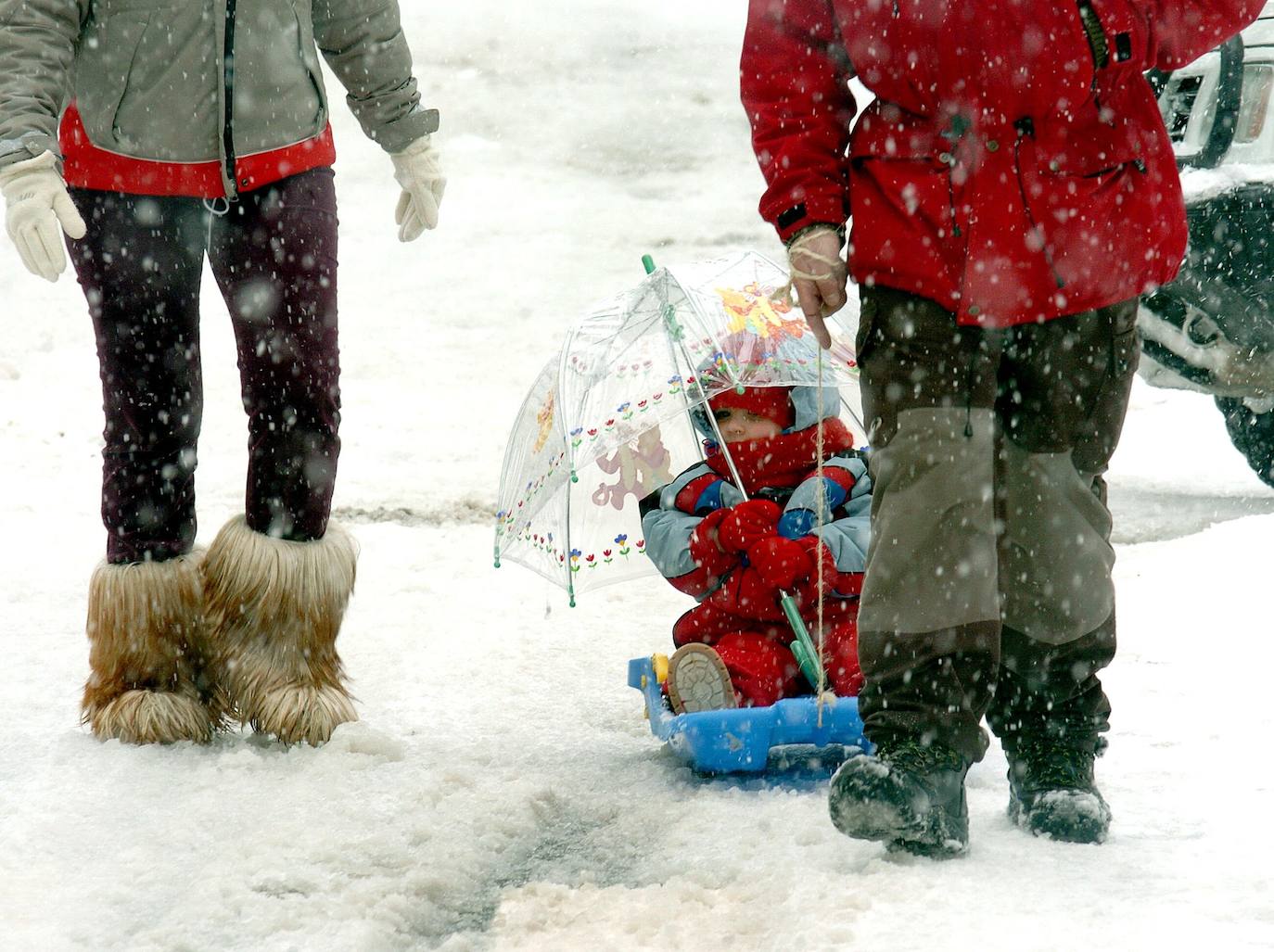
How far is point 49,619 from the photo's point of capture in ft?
15.3

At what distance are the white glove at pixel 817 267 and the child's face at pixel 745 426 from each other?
3.30 ft

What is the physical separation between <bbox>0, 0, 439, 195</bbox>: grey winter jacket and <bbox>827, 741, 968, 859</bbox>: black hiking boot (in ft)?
6.11

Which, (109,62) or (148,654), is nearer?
(109,62)

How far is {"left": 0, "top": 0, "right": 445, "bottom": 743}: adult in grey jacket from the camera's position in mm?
3230

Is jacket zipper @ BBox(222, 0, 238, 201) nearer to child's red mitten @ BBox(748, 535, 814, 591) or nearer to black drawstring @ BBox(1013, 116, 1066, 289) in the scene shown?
child's red mitten @ BBox(748, 535, 814, 591)

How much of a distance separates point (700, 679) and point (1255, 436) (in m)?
3.70

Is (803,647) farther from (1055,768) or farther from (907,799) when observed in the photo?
(907,799)

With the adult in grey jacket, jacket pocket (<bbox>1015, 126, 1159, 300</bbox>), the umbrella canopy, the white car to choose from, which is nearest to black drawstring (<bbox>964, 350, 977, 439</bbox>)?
jacket pocket (<bbox>1015, 126, 1159, 300</bbox>)

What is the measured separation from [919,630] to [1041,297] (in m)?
0.62

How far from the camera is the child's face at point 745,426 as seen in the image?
3803 mm

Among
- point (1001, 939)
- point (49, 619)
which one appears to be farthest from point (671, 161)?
point (1001, 939)

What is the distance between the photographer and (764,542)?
339cm

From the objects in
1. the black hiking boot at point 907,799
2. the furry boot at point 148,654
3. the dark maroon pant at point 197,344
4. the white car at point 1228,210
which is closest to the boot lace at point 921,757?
the black hiking boot at point 907,799

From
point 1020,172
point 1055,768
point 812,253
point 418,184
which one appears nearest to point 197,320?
point 418,184
